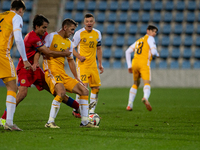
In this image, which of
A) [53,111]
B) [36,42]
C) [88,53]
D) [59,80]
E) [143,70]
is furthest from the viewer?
[143,70]

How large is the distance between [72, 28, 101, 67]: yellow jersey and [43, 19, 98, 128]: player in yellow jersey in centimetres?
150

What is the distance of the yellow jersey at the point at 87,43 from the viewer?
22.0 feet

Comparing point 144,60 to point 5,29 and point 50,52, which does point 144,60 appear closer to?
point 50,52

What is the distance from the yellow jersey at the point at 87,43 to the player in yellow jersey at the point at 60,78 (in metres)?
1.50

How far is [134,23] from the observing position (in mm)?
21094

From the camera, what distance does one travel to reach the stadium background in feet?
64.4

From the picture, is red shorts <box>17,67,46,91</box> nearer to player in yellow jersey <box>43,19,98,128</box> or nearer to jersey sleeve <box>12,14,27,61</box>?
player in yellow jersey <box>43,19,98,128</box>

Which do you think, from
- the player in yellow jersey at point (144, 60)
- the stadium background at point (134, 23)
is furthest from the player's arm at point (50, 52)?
the stadium background at point (134, 23)

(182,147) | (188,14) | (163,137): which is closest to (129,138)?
(163,137)

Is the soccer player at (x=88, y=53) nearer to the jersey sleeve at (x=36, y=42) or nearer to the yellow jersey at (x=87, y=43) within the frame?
the yellow jersey at (x=87, y=43)

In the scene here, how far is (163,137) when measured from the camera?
412cm

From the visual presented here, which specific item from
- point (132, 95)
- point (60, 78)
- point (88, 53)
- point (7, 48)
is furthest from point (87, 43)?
point (7, 48)

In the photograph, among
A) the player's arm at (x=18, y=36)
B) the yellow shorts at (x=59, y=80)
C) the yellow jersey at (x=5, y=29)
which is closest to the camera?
the player's arm at (x=18, y=36)

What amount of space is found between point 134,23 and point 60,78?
16735 millimetres
